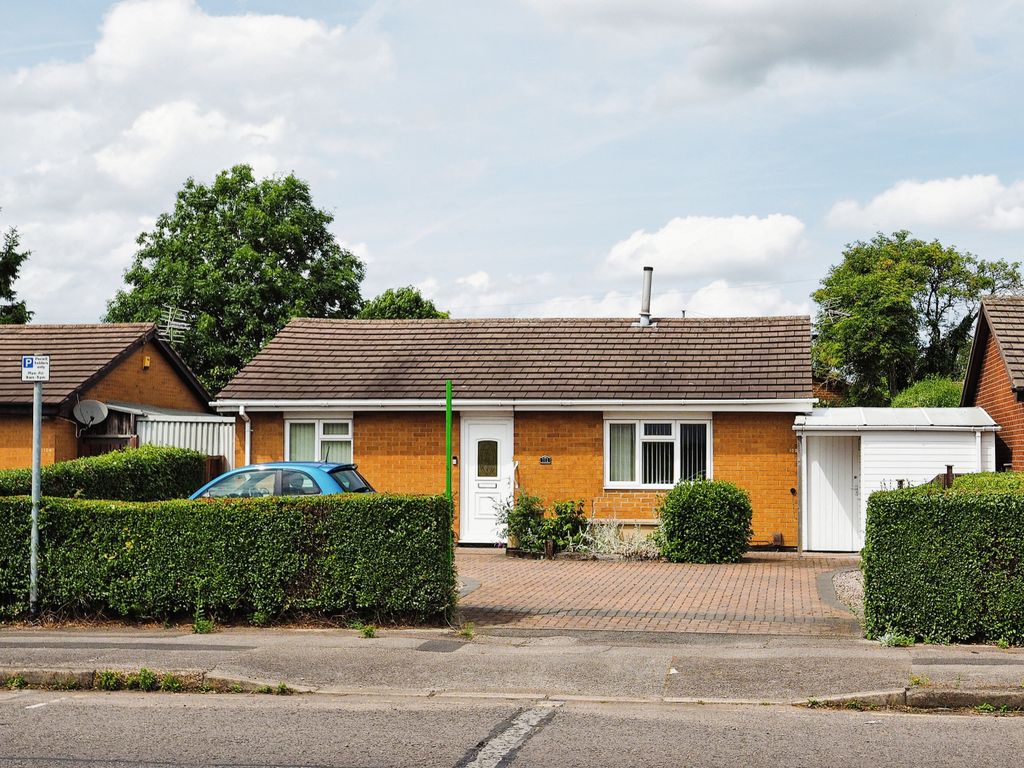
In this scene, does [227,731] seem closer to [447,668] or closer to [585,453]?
[447,668]

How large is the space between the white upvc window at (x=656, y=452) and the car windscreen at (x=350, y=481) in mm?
5462

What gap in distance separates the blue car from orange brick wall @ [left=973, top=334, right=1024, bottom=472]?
11133mm

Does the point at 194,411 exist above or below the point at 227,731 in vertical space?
above

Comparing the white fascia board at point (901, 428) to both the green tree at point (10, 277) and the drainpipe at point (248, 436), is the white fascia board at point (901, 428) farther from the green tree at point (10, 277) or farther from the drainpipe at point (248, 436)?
the green tree at point (10, 277)

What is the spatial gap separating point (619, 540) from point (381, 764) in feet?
43.2

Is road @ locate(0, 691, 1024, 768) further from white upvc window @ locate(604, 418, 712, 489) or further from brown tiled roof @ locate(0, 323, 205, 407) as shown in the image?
brown tiled roof @ locate(0, 323, 205, 407)

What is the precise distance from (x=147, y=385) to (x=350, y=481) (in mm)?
11140

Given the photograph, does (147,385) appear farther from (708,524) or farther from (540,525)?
(708,524)

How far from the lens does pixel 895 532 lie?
1079 cm

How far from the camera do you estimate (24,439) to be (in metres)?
22.0

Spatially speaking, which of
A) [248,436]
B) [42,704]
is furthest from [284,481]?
[42,704]

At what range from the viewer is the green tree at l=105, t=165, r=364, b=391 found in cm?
4103

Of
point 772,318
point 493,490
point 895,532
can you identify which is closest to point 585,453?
point 493,490

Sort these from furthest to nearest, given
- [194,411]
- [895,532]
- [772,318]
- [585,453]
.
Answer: [194,411] → [772,318] → [585,453] → [895,532]
